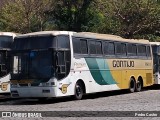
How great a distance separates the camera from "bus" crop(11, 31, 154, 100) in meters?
18.2

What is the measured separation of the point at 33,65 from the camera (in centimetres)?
1839

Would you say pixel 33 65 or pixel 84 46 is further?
pixel 84 46

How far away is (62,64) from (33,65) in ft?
3.87

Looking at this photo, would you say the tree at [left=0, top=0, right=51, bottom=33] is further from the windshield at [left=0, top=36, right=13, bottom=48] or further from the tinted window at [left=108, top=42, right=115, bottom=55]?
the windshield at [left=0, top=36, right=13, bottom=48]

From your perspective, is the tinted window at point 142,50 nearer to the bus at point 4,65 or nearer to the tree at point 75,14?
the bus at point 4,65

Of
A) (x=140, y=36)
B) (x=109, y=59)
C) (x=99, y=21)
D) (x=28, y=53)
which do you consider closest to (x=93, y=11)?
(x=99, y=21)

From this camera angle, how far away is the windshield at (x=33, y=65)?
59.5 ft

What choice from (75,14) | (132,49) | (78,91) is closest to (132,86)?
(132,49)

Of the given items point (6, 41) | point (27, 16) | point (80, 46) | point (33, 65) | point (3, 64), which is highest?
point (27, 16)

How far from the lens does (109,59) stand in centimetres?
2231

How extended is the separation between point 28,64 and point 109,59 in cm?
519

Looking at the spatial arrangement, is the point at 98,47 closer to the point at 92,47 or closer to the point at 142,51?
the point at 92,47

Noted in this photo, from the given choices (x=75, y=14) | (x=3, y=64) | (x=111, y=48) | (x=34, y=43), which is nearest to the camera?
(x=34, y=43)

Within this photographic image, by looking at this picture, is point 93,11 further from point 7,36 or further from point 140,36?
point 7,36
